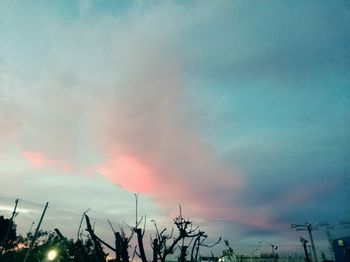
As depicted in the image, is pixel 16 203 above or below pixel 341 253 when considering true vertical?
above

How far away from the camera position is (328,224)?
11862cm

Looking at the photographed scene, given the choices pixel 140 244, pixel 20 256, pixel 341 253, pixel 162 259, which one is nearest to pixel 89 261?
pixel 140 244

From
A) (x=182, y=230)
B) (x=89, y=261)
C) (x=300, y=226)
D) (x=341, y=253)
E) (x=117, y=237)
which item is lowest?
(x=89, y=261)

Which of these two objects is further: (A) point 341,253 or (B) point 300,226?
(B) point 300,226

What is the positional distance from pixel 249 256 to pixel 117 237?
87742 millimetres

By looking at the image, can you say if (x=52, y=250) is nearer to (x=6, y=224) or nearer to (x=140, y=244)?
(x=140, y=244)

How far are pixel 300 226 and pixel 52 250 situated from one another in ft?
325

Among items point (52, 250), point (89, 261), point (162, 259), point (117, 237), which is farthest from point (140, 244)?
point (52, 250)

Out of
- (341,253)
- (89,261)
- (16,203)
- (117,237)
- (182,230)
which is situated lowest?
(89,261)

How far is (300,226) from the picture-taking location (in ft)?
302

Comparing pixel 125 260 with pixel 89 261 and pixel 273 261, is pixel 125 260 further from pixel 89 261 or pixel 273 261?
pixel 273 261

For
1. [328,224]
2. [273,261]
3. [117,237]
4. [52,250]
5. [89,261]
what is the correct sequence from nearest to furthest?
1. [117,237]
2. [89,261]
3. [52,250]
4. [273,261]
5. [328,224]

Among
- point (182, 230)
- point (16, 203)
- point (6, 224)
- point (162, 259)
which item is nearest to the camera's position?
point (162, 259)

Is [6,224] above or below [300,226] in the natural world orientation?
below
